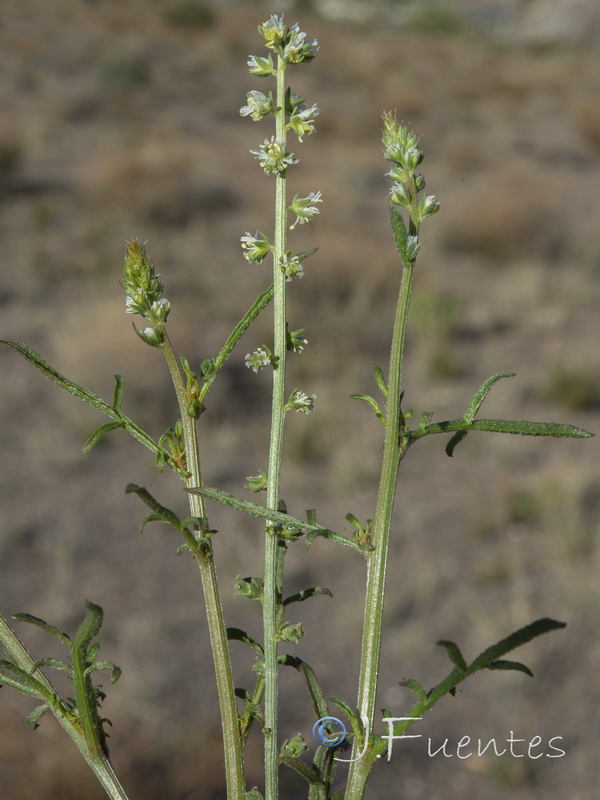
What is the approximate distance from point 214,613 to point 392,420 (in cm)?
27

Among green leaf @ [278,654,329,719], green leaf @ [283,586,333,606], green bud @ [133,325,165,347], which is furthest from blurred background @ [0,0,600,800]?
green leaf @ [278,654,329,719]

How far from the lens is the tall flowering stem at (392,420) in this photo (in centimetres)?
77

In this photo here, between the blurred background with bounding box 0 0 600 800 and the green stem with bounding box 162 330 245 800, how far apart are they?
425 millimetres

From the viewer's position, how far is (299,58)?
87 centimetres

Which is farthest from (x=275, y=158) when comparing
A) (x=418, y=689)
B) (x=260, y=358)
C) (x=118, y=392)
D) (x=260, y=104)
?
(x=418, y=689)

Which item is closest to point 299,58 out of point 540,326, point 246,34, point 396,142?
point 396,142

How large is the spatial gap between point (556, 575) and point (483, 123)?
51.9ft

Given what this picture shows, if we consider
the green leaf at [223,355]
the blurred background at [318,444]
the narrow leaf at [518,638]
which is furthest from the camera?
the blurred background at [318,444]

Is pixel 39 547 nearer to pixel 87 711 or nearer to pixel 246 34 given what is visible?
pixel 87 711

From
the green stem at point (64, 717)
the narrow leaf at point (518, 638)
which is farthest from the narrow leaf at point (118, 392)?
the narrow leaf at point (518, 638)

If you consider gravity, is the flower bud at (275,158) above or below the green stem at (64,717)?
above

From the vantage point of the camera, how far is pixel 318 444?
21.9ft

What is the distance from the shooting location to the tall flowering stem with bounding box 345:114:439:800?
2.53ft

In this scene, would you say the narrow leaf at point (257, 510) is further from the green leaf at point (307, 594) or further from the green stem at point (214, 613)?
the green leaf at point (307, 594)
